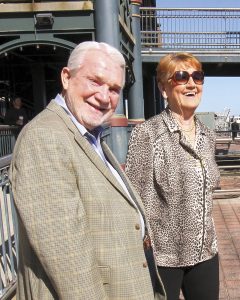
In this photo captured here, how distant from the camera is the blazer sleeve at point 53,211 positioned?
1.37 m

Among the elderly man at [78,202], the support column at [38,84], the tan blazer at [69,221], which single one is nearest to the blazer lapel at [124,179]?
the elderly man at [78,202]

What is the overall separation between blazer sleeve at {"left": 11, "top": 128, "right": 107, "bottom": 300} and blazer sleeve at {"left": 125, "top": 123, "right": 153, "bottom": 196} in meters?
0.82

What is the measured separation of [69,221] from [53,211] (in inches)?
2.4

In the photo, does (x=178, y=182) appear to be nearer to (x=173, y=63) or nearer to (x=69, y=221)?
(x=173, y=63)

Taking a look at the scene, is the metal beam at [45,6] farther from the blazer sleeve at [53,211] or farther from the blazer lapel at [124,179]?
the blazer sleeve at [53,211]

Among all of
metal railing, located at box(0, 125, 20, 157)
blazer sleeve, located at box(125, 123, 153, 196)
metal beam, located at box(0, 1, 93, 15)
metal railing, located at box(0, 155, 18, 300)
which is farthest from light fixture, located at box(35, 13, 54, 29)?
blazer sleeve, located at box(125, 123, 153, 196)

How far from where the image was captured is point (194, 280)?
7.45 feet

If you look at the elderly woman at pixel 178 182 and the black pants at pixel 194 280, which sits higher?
the elderly woman at pixel 178 182

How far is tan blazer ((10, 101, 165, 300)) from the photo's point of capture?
1.37 metres

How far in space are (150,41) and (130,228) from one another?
13.6 metres

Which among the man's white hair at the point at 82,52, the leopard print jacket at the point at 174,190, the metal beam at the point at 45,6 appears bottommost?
the leopard print jacket at the point at 174,190

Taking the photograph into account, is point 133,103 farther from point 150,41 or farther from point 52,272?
point 52,272

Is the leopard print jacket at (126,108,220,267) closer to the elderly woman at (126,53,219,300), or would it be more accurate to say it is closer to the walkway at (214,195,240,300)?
the elderly woman at (126,53,219,300)

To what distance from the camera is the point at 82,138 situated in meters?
1.55
